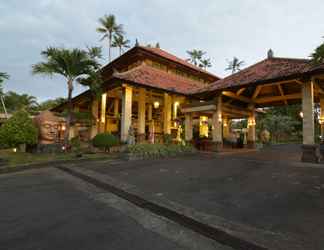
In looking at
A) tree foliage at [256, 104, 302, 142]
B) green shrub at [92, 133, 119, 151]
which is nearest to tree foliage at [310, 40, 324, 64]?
green shrub at [92, 133, 119, 151]

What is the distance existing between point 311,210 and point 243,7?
1383 centimetres

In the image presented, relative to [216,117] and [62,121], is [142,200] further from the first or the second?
[62,121]

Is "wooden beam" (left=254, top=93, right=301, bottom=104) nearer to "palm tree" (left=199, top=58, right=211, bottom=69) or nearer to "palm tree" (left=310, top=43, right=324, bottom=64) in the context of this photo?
"palm tree" (left=310, top=43, right=324, bottom=64)

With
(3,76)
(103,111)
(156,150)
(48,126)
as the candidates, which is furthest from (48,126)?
(156,150)

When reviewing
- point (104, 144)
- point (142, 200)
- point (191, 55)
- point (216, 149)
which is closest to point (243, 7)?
point (216, 149)

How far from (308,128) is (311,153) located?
123cm

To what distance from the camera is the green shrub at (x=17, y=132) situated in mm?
12156

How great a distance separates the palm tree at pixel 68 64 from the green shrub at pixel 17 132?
125 inches

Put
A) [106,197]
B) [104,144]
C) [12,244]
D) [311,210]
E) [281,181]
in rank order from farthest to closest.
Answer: [104,144]
[281,181]
[106,197]
[311,210]
[12,244]

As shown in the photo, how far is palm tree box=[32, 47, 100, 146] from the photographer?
11.3 meters

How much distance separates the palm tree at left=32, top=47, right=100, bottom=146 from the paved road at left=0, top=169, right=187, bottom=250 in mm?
8793

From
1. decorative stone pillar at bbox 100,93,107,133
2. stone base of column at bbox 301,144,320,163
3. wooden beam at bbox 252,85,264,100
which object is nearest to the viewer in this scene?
stone base of column at bbox 301,144,320,163

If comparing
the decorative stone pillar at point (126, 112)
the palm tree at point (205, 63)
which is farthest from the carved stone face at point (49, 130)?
the palm tree at point (205, 63)

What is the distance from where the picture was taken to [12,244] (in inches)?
100
